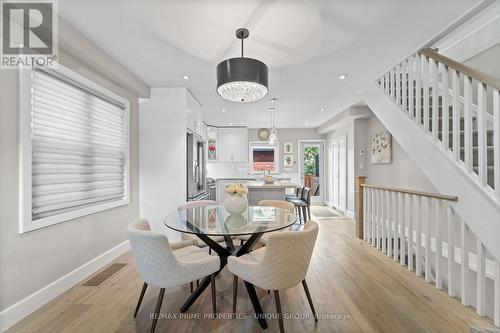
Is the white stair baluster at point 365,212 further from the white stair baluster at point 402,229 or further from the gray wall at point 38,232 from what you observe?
the gray wall at point 38,232

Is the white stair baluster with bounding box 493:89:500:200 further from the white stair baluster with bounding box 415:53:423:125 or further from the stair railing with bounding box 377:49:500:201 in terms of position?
the white stair baluster with bounding box 415:53:423:125

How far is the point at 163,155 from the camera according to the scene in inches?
141

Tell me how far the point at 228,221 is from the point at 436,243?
205cm

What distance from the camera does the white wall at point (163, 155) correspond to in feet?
11.7

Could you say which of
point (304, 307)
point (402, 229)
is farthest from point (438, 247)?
point (304, 307)

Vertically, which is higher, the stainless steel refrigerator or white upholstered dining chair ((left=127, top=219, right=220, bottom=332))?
the stainless steel refrigerator

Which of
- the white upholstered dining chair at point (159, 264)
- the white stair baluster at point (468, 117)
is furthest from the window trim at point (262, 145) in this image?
the white upholstered dining chair at point (159, 264)

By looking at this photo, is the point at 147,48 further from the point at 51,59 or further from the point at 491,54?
the point at 491,54

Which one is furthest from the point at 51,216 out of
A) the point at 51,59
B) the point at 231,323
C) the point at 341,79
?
the point at 341,79

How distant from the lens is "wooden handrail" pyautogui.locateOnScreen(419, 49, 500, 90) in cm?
168

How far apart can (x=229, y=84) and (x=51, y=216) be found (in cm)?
207

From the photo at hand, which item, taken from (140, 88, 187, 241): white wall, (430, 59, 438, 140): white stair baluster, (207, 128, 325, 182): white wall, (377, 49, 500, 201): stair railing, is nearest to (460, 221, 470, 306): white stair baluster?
(377, 49, 500, 201): stair railing

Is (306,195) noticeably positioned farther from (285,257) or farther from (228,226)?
(285,257)

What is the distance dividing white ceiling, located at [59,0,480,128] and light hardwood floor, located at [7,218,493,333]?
2.51 m
